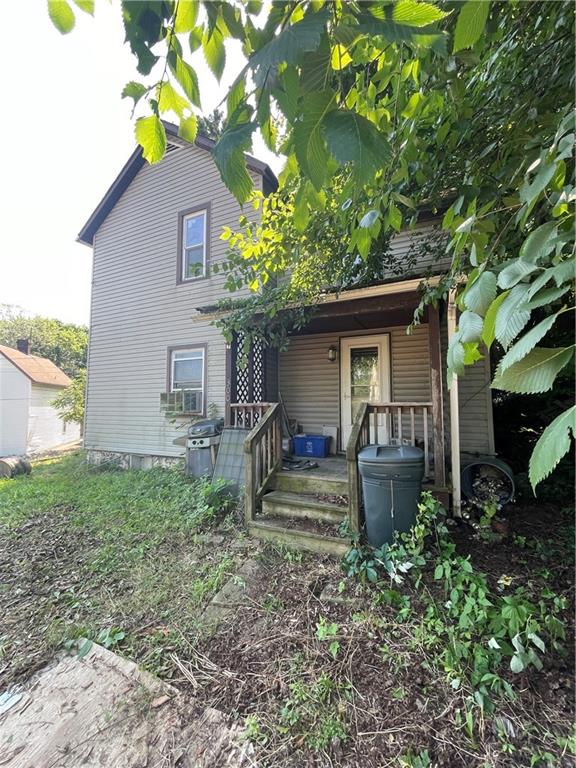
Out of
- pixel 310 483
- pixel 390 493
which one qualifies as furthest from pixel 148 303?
pixel 390 493

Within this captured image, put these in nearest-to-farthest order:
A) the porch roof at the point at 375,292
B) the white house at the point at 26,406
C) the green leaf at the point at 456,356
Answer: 1. the green leaf at the point at 456,356
2. the porch roof at the point at 375,292
3. the white house at the point at 26,406

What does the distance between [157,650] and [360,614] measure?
158 cm

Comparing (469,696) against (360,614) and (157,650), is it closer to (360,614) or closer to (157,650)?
(360,614)

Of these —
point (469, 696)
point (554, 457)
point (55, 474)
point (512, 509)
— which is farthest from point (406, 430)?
point (55, 474)

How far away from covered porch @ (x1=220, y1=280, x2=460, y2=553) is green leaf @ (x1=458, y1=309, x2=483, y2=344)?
Result: 8.58ft

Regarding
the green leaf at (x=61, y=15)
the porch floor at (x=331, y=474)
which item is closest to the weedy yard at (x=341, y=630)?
the porch floor at (x=331, y=474)

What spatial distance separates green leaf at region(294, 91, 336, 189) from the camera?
798mm

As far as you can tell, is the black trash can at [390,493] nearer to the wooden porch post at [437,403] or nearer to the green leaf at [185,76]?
the wooden porch post at [437,403]

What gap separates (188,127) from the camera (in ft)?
3.67

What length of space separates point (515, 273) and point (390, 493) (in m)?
2.71

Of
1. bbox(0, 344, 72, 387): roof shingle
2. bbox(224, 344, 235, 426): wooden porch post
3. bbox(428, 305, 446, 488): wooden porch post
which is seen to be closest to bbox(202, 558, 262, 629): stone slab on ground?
bbox(428, 305, 446, 488): wooden porch post

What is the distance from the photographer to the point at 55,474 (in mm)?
8703

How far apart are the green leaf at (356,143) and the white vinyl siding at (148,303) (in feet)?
22.0

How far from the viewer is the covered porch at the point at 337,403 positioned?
392 cm
